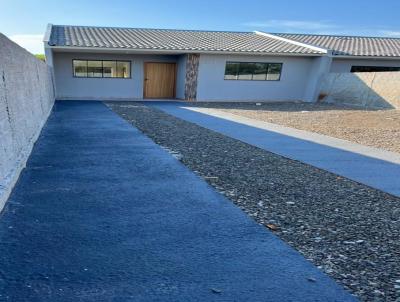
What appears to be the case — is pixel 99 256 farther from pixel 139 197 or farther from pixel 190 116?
pixel 190 116

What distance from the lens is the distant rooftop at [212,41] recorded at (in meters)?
19.1

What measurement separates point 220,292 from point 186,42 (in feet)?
67.5

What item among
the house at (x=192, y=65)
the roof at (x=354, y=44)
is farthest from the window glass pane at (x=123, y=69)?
the roof at (x=354, y=44)

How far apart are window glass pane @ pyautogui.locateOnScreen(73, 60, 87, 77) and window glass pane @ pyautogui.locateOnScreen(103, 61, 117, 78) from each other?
1.18 m

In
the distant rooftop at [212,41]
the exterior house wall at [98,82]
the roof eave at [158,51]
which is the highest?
the distant rooftop at [212,41]

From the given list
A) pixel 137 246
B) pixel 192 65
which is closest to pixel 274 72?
pixel 192 65

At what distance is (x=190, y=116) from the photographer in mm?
13938

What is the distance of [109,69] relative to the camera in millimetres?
20062

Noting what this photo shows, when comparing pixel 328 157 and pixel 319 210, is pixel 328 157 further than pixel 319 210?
Yes

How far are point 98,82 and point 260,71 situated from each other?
1048 centimetres

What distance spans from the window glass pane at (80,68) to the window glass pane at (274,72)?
11.8 meters

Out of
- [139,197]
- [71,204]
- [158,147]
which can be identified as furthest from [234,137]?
Result: [71,204]

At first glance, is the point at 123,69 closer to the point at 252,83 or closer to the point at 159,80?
the point at 159,80

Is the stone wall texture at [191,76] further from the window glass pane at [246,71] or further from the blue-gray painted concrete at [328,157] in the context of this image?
the blue-gray painted concrete at [328,157]
